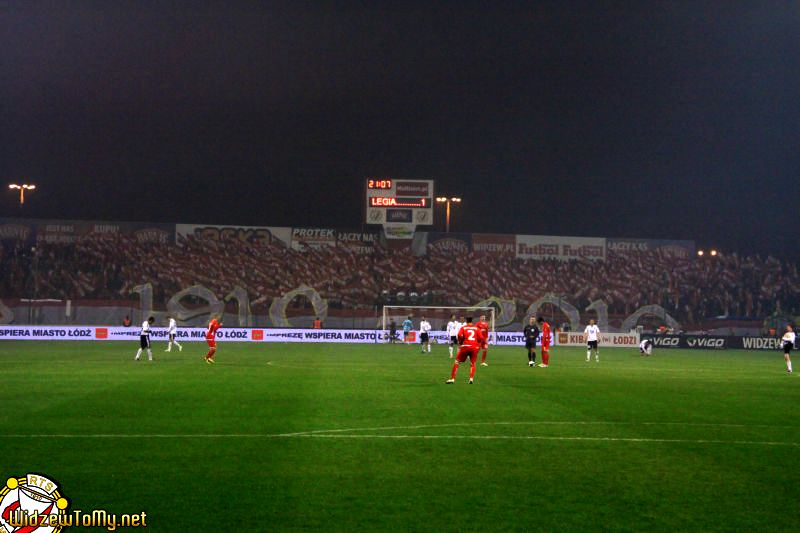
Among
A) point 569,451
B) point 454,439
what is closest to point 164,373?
point 454,439

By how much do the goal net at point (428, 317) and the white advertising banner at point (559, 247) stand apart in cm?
1899

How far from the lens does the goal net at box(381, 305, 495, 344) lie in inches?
2163

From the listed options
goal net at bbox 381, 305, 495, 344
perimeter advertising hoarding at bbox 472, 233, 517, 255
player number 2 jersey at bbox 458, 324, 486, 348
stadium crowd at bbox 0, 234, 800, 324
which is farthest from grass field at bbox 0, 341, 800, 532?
perimeter advertising hoarding at bbox 472, 233, 517, 255

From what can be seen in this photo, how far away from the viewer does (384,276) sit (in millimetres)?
66812

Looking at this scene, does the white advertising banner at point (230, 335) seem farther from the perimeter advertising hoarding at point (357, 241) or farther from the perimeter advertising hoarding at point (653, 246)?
the perimeter advertising hoarding at point (653, 246)

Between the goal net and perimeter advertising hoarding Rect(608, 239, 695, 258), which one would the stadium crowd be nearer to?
the goal net

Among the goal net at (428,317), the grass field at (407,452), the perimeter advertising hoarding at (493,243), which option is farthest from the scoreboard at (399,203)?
the grass field at (407,452)

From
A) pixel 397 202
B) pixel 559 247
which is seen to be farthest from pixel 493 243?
pixel 397 202

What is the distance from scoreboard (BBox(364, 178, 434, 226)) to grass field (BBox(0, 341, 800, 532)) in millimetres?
48862

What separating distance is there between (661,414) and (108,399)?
1166 cm

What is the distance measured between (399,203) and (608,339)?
24105 millimetres

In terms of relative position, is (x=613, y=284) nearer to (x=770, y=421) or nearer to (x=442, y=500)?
(x=770, y=421)

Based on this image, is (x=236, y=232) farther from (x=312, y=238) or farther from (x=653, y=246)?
(x=653, y=246)

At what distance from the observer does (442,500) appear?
28.6 feet
